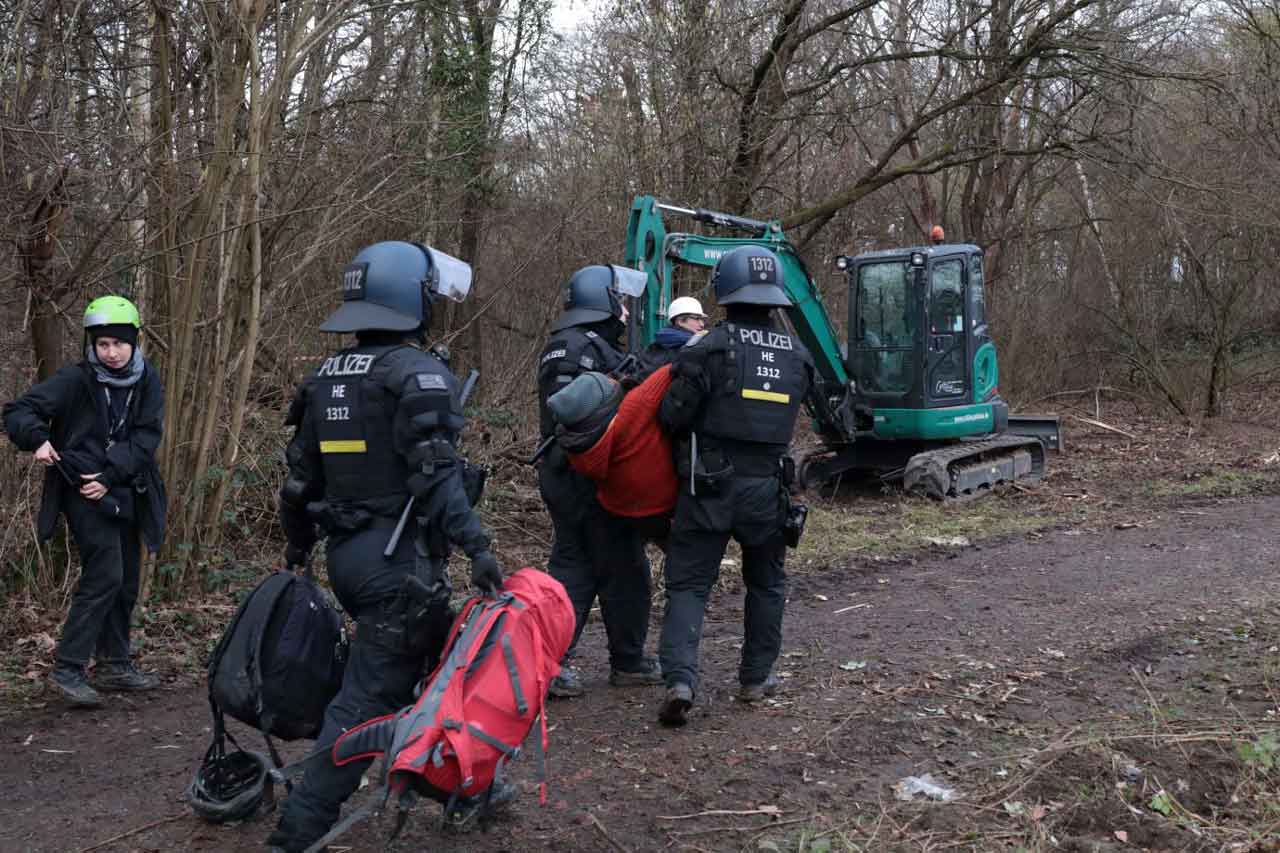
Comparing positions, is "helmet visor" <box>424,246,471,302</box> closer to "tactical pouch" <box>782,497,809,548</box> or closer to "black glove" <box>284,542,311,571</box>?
"black glove" <box>284,542,311,571</box>

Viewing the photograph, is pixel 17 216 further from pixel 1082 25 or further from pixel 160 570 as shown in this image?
pixel 1082 25

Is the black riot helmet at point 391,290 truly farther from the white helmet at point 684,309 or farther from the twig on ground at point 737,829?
the white helmet at point 684,309

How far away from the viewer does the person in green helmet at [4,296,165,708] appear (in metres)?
5.73

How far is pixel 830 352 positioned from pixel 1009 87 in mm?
4483

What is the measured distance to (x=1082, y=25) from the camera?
14336mm

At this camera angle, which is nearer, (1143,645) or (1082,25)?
(1143,645)

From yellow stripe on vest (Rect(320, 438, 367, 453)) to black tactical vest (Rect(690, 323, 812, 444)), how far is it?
190 cm

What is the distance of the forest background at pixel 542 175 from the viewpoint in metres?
7.01

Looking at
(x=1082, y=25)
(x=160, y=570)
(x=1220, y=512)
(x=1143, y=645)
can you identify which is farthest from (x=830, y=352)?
(x=160, y=570)

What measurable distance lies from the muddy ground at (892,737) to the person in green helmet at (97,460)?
397 mm

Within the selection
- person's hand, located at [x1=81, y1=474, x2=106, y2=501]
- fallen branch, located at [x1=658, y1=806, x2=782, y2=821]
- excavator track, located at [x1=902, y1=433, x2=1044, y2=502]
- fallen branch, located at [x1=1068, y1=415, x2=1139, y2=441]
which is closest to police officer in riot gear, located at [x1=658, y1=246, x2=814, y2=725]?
fallen branch, located at [x1=658, y1=806, x2=782, y2=821]

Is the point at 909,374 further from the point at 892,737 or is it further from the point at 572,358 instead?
the point at 892,737

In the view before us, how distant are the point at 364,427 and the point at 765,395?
2100 millimetres

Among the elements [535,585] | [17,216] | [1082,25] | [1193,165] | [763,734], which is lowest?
[763,734]
